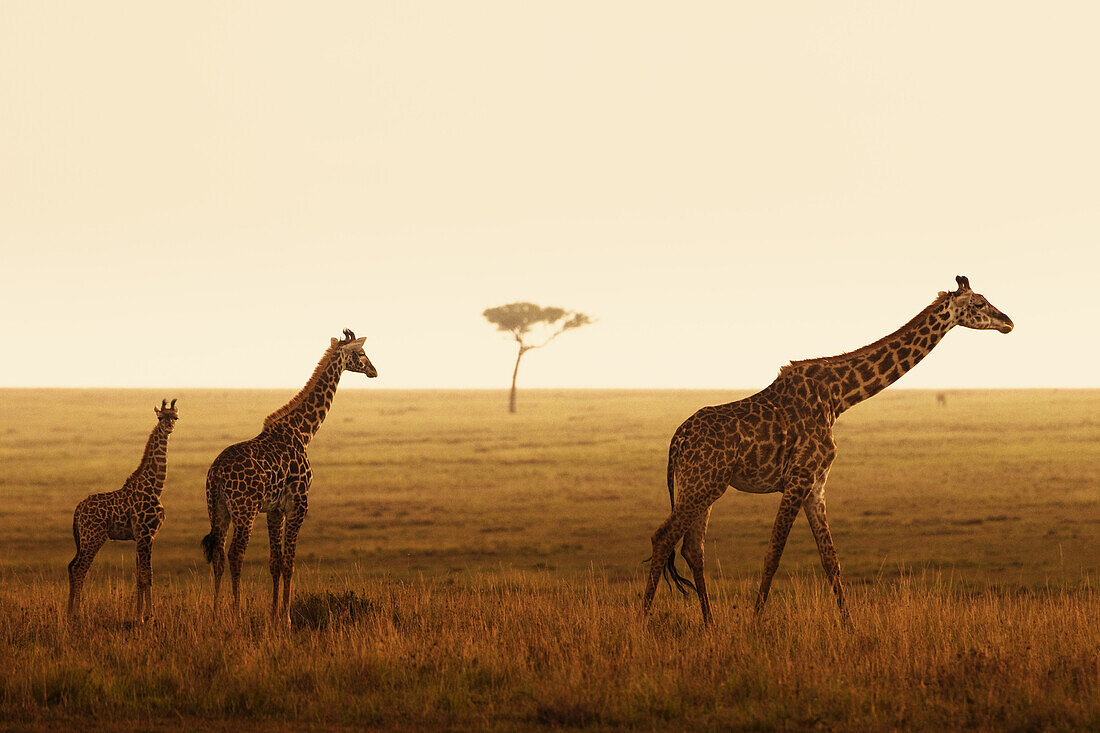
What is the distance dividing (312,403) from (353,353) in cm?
78

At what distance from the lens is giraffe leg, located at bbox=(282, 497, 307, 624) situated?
1200 centimetres

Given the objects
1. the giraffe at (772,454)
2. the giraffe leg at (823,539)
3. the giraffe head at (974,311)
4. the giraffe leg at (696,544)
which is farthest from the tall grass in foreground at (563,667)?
the giraffe head at (974,311)

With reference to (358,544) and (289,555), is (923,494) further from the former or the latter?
(289,555)

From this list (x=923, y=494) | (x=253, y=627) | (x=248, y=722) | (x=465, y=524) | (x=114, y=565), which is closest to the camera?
(x=248, y=722)

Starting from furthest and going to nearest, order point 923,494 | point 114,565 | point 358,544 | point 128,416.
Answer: point 128,416 < point 923,494 < point 358,544 < point 114,565

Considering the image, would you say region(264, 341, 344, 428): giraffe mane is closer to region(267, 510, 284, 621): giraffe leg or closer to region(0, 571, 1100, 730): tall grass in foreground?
region(267, 510, 284, 621): giraffe leg

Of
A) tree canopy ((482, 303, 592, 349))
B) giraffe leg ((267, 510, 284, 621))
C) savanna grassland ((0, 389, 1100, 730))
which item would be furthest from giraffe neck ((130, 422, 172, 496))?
tree canopy ((482, 303, 592, 349))

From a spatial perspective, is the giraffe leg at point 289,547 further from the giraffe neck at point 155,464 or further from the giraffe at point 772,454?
the giraffe at point 772,454

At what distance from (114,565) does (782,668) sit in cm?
1523

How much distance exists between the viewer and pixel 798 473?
12000 millimetres

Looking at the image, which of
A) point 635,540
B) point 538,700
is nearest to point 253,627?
point 538,700

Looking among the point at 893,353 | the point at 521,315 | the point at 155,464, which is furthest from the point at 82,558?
the point at 521,315

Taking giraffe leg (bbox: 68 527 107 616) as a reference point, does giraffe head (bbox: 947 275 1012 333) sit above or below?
above

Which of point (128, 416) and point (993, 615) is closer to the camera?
point (993, 615)
